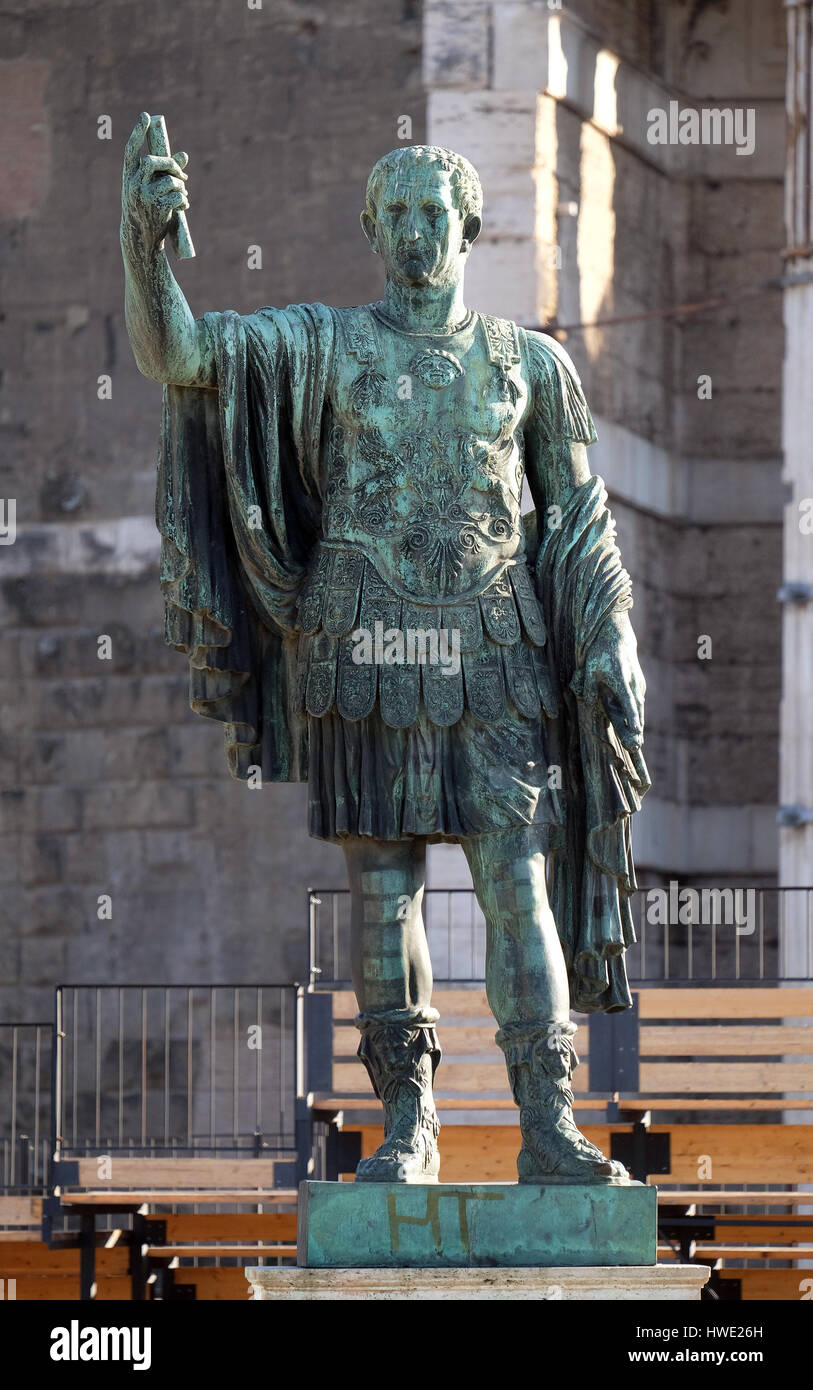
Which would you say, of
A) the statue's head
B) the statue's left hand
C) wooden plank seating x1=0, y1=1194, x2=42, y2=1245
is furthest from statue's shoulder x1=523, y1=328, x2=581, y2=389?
wooden plank seating x1=0, y1=1194, x2=42, y2=1245

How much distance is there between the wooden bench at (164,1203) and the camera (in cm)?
1543

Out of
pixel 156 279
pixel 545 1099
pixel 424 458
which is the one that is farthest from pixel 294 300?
pixel 545 1099

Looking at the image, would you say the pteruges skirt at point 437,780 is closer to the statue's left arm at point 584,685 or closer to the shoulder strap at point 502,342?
the statue's left arm at point 584,685

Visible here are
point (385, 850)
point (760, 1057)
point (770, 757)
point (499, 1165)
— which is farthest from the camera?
point (770, 757)

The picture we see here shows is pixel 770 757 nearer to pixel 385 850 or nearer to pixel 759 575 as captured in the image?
pixel 759 575

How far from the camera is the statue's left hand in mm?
7848

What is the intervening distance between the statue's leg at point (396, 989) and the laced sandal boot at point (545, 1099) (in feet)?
0.78

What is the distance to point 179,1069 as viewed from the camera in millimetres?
19531

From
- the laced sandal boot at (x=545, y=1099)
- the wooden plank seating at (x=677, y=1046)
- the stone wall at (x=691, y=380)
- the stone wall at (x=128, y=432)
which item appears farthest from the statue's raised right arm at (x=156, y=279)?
the stone wall at (x=691, y=380)

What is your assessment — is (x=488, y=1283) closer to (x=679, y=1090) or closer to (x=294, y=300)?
(x=679, y=1090)

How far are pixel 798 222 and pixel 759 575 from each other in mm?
3053

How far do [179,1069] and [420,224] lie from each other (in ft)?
40.2
